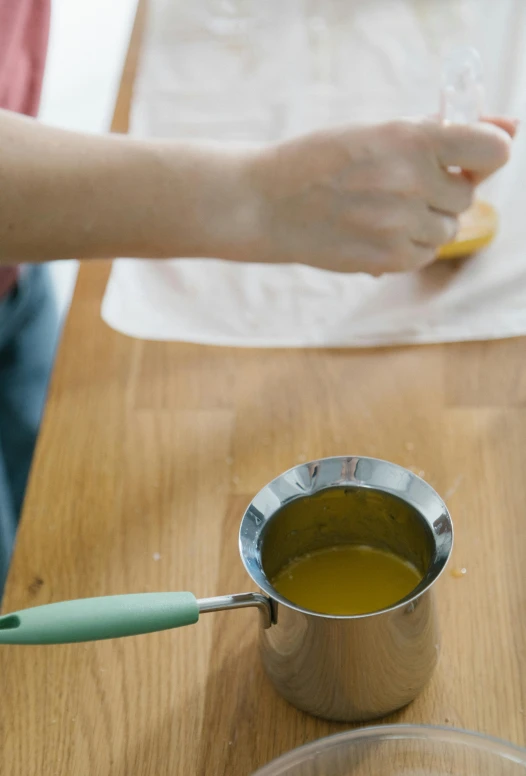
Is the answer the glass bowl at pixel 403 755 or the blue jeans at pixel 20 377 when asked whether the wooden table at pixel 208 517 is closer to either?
the glass bowl at pixel 403 755

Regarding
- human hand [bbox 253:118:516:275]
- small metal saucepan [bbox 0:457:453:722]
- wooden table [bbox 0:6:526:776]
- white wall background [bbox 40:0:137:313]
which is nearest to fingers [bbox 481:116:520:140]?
human hand [bbox 253:118:516:275]

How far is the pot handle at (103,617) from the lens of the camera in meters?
0.45

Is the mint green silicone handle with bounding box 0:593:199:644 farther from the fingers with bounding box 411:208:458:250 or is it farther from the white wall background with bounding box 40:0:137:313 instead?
the white wall background with bounding box 40:0:137:313

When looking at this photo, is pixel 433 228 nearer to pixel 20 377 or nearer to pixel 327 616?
pixel 327 616

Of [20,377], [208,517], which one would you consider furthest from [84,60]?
[208,517]

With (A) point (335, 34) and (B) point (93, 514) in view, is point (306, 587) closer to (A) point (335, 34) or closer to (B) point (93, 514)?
(B) point (93, 514)

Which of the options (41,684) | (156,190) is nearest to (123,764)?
(41,684)

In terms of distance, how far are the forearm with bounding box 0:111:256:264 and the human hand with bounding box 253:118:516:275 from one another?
0.03 meters

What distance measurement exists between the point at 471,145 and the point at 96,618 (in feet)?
1.43

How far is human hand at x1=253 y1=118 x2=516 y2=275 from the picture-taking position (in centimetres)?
69

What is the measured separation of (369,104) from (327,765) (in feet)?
2.45

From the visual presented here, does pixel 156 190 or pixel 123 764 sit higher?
pixel 156 190

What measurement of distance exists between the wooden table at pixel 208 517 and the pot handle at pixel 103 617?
Result: 0.30 ft

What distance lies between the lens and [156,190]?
67 cm
